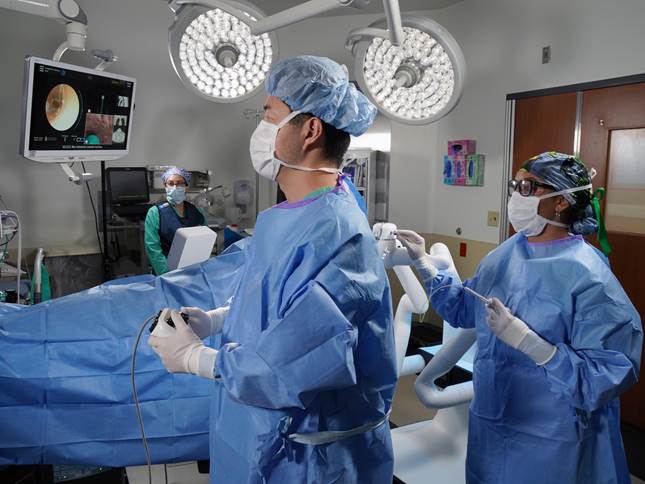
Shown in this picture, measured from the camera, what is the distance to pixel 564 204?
153cm

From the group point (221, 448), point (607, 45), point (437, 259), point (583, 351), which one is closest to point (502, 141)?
point (607, 45)

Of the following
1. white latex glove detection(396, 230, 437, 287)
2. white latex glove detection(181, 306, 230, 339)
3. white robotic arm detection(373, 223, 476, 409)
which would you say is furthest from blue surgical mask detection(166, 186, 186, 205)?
white latex glove detection(181, 306, 230, 339)

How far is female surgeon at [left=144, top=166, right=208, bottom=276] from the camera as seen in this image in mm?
3459

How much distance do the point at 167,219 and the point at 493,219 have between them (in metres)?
2.15

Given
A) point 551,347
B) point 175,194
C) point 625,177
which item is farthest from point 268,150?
point 175,194

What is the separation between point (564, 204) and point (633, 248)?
1.61m

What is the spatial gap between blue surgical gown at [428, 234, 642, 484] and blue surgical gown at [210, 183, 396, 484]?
1.41ft

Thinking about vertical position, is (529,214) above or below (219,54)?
below

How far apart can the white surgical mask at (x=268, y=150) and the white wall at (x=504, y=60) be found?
2.34 meters

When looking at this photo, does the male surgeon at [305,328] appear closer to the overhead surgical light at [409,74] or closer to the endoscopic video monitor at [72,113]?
the overhead surgical light at [409,74]

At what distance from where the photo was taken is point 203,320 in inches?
53.7

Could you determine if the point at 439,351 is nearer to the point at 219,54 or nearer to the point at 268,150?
the point at 268,150

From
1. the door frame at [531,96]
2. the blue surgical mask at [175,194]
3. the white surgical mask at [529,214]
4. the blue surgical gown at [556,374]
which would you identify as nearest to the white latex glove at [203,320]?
the blue surgical gown at [556,374]

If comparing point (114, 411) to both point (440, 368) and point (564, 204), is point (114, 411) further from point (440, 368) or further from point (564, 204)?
point (564, 204)
